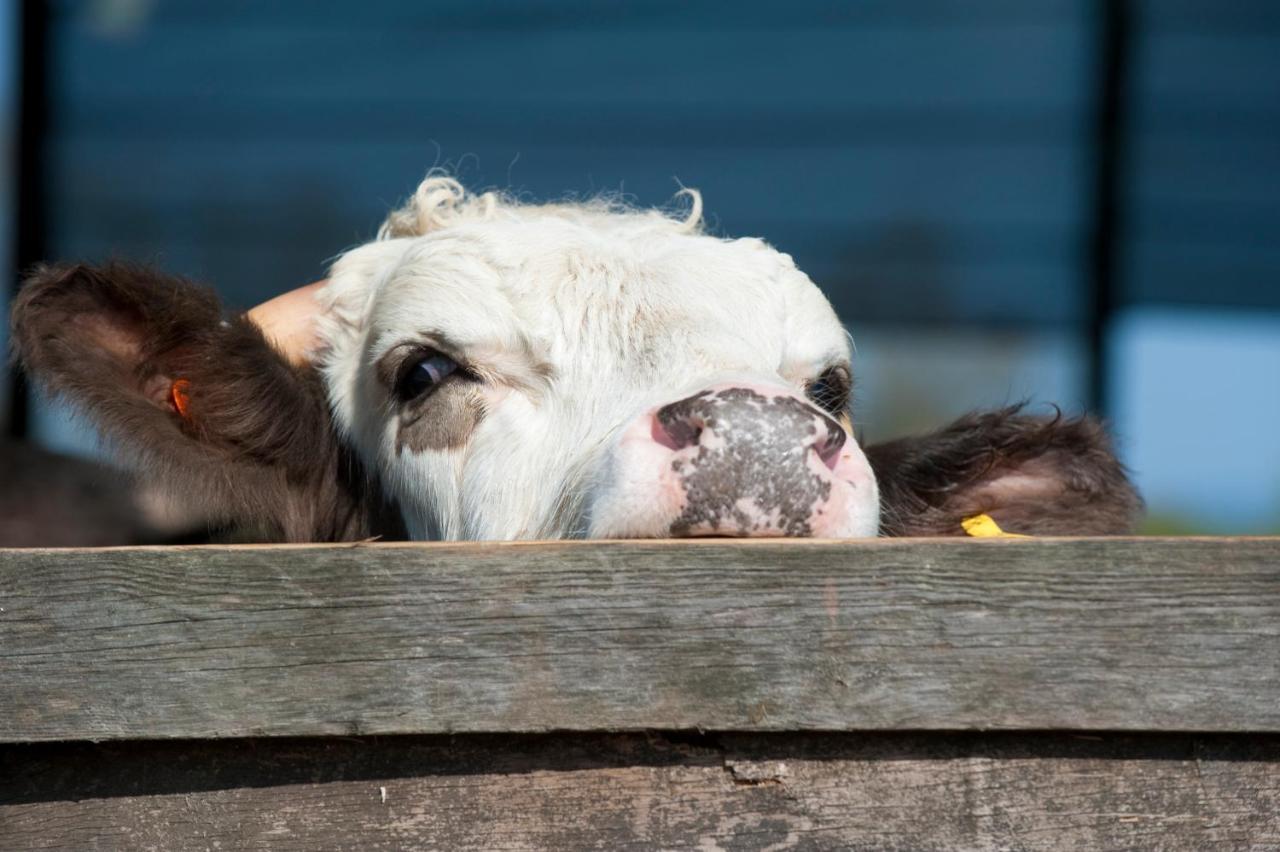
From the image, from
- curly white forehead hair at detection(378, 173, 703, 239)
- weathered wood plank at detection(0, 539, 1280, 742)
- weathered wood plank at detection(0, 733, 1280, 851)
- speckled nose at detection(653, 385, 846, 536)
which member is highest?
curly white forehead hair at detection(378, 173, 703, 239)

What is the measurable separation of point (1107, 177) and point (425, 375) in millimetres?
8068

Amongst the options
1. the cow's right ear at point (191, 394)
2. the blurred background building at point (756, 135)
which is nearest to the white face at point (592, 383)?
the cow's right ear at point (191, 394)

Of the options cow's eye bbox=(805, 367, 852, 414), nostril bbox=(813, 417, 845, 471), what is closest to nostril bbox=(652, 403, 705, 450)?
nostril bbox=(813, 417, 845, 471)

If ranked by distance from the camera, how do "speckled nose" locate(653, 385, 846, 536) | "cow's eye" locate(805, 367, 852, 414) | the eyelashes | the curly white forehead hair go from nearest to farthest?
"speckled nose" locate(653, 385, 846, 536)
the eyelashes
"cow's eye" locate(805, 367, 852, 414)
the curly white forehead hair

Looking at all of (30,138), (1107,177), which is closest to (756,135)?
(1107,177)

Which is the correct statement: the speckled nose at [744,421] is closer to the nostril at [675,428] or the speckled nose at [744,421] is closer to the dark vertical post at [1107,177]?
the nostril at [675,428]

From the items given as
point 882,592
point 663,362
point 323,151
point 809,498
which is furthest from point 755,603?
point 323,151

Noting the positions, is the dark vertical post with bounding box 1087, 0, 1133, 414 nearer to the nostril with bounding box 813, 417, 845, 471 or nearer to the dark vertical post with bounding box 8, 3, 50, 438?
the dark vertical post with bounding box 8, 3, 50, 438

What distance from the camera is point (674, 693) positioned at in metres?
1.74

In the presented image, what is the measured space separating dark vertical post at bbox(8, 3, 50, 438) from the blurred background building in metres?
0.02

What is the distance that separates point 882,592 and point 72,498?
5571 mm

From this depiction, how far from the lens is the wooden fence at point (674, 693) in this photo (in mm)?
1727

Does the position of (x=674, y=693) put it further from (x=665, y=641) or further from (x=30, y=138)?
(x=30, y=138)

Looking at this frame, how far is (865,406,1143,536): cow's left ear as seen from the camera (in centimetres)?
356
